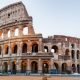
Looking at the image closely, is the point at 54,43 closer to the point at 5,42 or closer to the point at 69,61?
the point at 69,61

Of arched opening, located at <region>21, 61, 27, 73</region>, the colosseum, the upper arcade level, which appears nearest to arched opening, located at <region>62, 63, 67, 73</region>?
the colosseum

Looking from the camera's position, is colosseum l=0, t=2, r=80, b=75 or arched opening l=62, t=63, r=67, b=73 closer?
colosseum l=0, t=2, r=80, b=75

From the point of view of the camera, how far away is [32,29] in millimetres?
37531

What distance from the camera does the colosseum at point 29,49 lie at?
3547cm

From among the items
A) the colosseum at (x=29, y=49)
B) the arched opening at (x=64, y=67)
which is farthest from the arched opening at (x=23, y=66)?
the arched opening at (x=64, y=67)

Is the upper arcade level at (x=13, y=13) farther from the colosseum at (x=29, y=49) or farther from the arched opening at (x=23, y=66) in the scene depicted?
the arched opening at (x=23, y=66)

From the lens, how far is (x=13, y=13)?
40.5 metres

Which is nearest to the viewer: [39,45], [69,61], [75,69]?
[39,45]

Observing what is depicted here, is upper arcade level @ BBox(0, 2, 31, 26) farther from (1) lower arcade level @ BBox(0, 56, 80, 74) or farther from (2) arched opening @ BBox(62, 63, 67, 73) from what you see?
(2) arched opening @ BBox(62, 63, 67, 73)

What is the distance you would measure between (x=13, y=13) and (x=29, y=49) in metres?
8.46

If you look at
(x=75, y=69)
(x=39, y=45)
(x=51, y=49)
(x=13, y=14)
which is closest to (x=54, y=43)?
(x=51, y=49)

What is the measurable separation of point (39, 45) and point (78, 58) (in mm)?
10962

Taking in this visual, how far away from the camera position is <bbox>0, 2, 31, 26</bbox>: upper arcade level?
3875 centimetres

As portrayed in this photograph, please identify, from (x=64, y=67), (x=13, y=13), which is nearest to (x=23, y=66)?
(x=64, y=67)
